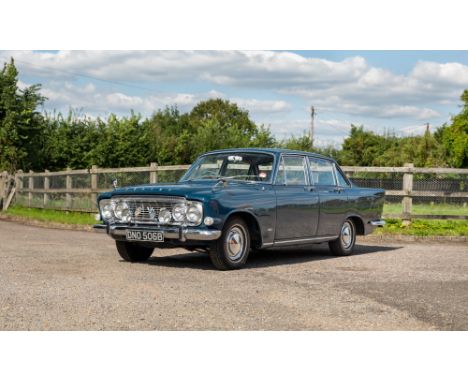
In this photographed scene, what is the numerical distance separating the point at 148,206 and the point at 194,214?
0.84 meters

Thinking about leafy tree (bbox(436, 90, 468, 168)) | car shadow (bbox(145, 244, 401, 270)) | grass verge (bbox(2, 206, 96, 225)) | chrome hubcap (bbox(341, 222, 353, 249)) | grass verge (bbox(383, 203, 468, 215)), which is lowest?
grass verge (bbox(2, 206, 96, 225))

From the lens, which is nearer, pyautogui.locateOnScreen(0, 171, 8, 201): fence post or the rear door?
the rear door

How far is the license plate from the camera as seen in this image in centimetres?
1035

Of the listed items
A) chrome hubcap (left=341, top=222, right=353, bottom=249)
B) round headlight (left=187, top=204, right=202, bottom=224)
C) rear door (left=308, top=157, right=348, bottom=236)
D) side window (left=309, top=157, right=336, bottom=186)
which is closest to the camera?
round headlight (left=187, top=204, right=202, bottom=224)

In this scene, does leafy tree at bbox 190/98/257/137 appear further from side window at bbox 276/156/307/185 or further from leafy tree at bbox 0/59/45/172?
side window at bbox 276/156/307/185

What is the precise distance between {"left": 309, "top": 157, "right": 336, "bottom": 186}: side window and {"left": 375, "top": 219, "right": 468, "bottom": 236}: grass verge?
4.79 meters

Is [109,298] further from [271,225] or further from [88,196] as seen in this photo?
[88,196]

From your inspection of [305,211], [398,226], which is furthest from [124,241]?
[398,226]

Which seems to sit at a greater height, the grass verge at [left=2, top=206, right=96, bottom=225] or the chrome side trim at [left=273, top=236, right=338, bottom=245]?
the chrome side trim at [left=273, top=236, right=338, bottom=245]

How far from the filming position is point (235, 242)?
1061cm

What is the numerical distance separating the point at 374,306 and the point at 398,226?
11508mm

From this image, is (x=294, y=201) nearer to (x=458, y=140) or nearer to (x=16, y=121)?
(x=16, y=121)

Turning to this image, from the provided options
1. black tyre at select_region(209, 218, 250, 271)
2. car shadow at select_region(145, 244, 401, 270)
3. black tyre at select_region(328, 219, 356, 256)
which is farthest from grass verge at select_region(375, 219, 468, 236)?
black tyre at select_region(209, 218, 250, 271)

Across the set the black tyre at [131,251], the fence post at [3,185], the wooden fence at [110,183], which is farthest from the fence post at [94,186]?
the black tyre at [131,251]
